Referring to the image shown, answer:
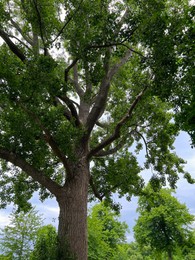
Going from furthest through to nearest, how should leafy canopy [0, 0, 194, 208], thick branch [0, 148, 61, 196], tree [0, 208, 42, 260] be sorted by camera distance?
tree [0, 208, 42, 260] < thick branch [0, 148, 61, 196] < leafy canopy [0, 0, 194, 208]

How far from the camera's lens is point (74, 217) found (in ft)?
30.3

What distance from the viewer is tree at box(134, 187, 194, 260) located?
22.1 meters

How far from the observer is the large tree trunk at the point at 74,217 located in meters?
8.64

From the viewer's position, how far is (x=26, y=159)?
10367 mm

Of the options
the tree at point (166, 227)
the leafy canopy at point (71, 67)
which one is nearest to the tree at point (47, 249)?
the leafy canopy at point (71, 67)

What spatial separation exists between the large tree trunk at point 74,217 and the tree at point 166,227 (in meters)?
12.1

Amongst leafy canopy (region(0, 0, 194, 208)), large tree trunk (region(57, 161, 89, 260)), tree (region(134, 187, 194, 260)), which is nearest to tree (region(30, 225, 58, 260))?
large tree trunk (region(57, 161, 89, 260))

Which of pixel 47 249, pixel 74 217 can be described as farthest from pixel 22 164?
pixel 47 249

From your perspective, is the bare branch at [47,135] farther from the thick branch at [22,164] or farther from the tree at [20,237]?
the tree at [20,237]

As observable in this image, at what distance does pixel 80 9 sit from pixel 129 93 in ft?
19.6

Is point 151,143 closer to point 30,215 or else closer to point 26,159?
point 26,159

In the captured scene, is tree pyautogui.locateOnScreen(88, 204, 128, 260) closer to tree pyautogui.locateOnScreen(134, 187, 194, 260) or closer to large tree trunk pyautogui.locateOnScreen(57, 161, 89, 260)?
tree pyautogui.locateOnScreen(134, 187, 194, 260)

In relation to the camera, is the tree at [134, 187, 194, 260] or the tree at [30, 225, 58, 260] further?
the tree at [134, 187, 194, 260]

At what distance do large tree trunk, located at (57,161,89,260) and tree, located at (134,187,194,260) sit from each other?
12.1 meters
